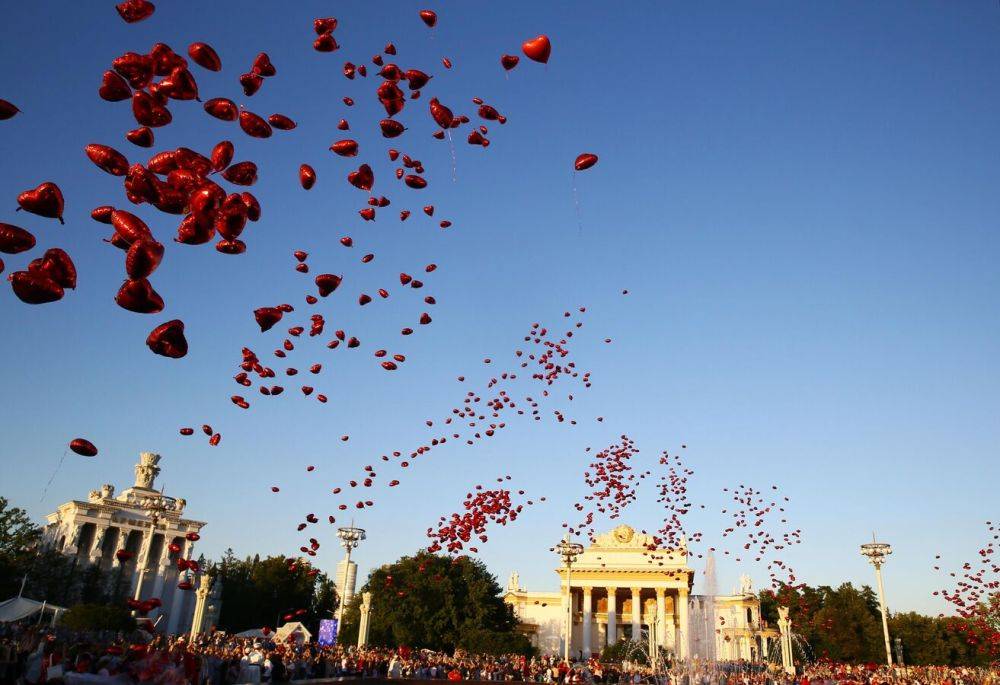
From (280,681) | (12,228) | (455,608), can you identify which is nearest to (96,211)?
(12,228)

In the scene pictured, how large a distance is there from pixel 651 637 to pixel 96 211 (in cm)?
7657

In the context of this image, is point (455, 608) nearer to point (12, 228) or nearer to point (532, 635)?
point (532, 635)

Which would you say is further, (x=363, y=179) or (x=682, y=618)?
(x=682, y=618)

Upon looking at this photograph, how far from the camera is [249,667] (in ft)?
62.9

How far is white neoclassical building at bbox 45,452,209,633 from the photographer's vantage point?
83.1 meters

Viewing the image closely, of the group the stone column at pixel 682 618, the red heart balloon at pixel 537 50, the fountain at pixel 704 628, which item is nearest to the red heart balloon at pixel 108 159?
the red heart balloon at pixel 537 50

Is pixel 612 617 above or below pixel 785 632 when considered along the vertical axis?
above

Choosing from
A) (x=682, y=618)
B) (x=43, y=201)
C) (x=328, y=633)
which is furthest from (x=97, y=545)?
(x=43, y=201)

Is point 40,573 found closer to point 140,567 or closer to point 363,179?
point 140,567

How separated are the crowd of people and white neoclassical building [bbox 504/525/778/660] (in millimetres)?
33799

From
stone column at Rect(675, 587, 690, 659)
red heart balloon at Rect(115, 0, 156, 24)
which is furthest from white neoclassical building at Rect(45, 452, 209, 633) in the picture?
red heart balloon at Rect(115, 0, 156, 24)

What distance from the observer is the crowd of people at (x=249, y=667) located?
11.2 meters

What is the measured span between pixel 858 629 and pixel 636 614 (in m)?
22.7

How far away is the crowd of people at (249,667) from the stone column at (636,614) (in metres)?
32.0
